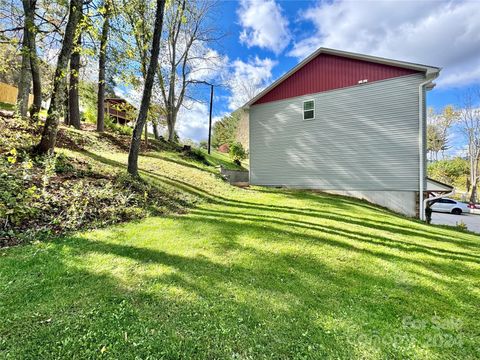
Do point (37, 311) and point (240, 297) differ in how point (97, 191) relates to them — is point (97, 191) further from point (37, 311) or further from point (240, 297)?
point (240, 297)

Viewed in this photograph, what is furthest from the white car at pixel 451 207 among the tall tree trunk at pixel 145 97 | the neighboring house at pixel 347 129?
the tall tree trunk at pixel 145 97

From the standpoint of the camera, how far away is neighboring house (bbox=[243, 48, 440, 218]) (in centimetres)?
959

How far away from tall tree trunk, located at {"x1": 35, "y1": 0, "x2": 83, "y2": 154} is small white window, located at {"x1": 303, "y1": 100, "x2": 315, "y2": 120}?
9378mm

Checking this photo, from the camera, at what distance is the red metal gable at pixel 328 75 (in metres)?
10.2

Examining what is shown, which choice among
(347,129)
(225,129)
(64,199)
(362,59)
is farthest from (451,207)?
(225,129)

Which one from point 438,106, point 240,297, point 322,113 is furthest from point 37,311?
point 438,106

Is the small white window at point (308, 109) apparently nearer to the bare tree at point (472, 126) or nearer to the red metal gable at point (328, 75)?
the red metal gable at point (328, 75)

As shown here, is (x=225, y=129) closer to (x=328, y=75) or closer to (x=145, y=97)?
(x=328, y=75)

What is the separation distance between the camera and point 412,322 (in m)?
2.44

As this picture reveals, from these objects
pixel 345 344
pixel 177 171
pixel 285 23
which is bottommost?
pixel 345 344

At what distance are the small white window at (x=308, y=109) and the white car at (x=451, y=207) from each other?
15.5 metres

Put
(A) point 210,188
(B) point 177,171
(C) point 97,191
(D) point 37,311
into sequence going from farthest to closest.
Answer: (B) point 177,171 → (A) point 210,188 → (C) point 97,191 → (D) point 37,311

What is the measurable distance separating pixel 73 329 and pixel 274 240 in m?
3.15

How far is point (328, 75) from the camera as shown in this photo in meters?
11.5
